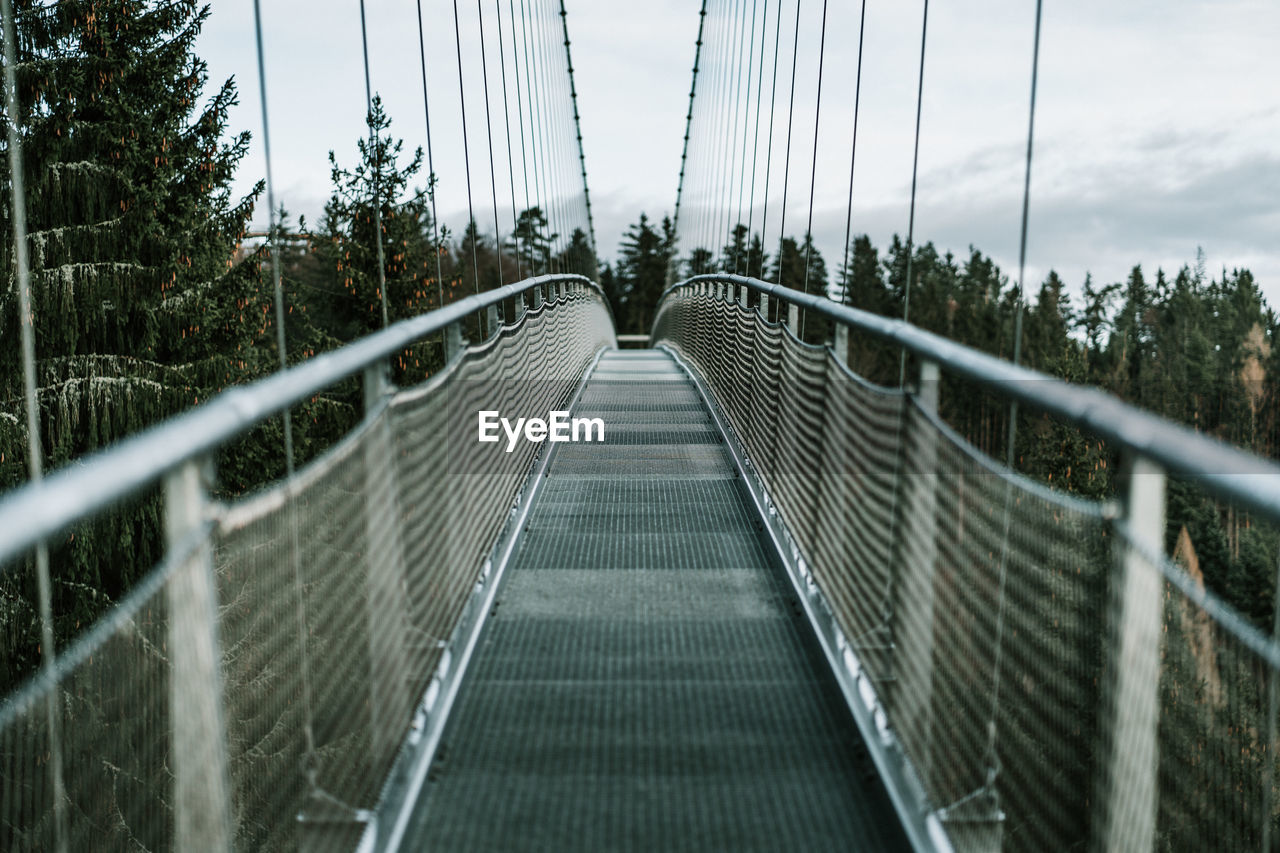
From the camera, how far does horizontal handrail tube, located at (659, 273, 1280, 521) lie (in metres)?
0.99

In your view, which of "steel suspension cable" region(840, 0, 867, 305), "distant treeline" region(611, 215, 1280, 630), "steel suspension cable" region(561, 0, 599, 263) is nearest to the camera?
"steel suspension cable" region(840, 0, 867, 305)

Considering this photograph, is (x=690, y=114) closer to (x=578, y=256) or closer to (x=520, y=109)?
(x=578, y=256)

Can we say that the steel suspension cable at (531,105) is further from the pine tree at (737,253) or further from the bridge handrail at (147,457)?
the bridge handrail at (147,457)

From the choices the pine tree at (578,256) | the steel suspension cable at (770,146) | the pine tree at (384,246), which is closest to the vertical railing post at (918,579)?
the steel suspension cable at (770,146)

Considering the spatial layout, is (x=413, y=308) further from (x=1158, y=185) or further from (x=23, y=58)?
(x=1158, y=185)

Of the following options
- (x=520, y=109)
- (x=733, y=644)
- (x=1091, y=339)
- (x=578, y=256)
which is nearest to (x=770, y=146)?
(x=520, y=109)

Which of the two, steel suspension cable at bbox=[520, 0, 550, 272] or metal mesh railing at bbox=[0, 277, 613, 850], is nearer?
metal mesh railing at bbox=[0, 277, 613, 850]

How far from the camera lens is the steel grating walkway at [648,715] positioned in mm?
1979

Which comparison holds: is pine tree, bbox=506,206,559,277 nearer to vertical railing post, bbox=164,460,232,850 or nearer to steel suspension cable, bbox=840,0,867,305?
steel suspension cable, bbox=840,0,867,305

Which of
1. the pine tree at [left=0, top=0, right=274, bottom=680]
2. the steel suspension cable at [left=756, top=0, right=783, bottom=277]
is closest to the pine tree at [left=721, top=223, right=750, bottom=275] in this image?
the steel suspension cable at [left=756, top=0, right=783, bottom=277]

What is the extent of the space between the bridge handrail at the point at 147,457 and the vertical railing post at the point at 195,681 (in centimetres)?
6

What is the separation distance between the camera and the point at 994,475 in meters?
1.72

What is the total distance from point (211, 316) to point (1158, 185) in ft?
171

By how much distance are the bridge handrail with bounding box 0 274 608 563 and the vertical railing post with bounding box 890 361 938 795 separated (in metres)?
0.99
